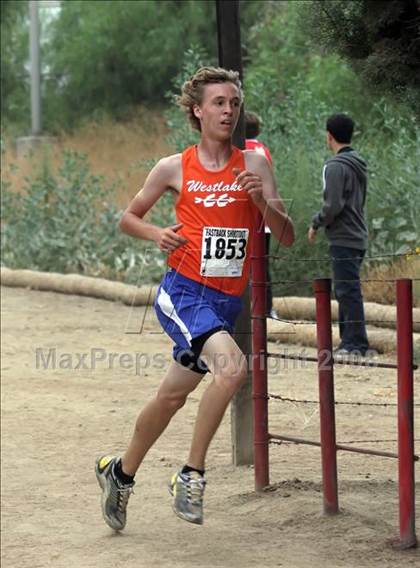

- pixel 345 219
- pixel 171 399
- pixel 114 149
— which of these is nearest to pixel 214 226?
pixel 171 399

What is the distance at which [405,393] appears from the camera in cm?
560

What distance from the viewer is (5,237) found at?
17484mm

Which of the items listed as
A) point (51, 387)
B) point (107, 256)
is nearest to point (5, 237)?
point (107, 256)

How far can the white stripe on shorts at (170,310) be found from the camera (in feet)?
19.3

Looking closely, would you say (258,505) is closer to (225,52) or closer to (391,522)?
(391,522)

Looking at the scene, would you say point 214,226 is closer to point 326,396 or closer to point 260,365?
point 326,396

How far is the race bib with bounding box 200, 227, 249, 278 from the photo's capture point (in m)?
5.85

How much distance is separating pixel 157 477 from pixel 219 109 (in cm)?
268

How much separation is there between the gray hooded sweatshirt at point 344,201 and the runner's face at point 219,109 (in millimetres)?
4424

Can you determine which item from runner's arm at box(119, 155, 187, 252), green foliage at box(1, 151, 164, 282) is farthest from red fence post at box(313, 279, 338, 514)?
green foliage at box(1, 151, 164, 282)

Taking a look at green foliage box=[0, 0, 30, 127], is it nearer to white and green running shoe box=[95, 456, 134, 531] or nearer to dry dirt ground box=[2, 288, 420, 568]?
dry dirt ground box=[2, 288, 420, 568]

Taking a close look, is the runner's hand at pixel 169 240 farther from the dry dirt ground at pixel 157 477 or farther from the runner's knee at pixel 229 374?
the dry dirt ground at pixel 157 477

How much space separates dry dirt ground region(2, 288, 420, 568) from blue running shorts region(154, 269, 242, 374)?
902 mm

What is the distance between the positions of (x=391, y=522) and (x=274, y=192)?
1.62m
